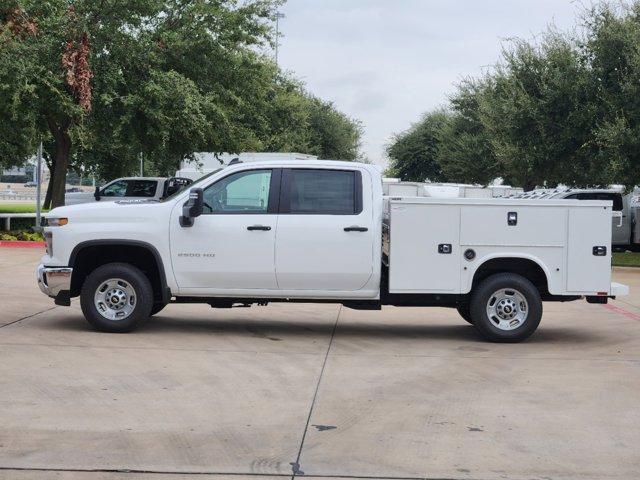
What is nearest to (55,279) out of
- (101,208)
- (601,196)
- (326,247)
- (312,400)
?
(101,208)

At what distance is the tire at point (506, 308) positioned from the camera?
11.3 metres

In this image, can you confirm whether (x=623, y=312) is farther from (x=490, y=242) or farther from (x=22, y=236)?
(x=22, y=236)

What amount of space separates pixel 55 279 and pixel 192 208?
1819mm

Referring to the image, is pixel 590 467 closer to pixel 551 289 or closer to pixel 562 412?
pixel 562 412

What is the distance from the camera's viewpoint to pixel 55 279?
37.5 ft

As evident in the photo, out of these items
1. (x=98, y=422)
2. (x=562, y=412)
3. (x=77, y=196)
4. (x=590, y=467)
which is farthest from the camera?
(x=77, y=196)

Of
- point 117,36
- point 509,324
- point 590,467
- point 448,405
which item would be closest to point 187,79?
point 117,36

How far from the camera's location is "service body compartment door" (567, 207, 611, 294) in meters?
11.1

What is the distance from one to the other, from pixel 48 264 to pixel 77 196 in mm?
28339

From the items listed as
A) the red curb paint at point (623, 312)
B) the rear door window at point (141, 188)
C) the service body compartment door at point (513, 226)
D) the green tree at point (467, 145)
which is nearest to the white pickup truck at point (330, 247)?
the service body compartment door at point (513, 226)

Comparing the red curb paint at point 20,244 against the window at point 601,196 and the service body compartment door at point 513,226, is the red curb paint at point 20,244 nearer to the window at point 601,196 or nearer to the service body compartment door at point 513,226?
the window at point 601,196

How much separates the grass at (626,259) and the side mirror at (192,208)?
52.2ft

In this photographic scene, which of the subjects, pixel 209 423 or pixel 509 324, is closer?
pixel 209 423

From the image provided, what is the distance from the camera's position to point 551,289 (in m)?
11.2
